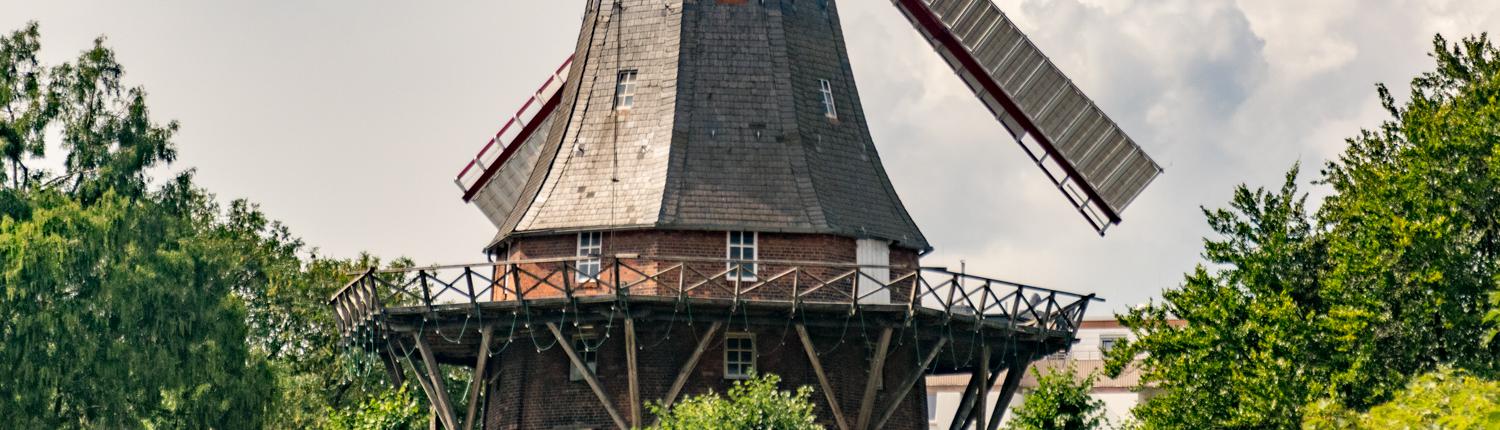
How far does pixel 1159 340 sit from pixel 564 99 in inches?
460

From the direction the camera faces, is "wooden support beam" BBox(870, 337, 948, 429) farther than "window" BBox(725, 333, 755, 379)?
No

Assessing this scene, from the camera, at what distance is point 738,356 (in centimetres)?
3756

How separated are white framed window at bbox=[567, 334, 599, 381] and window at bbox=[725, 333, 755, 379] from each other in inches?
86.7

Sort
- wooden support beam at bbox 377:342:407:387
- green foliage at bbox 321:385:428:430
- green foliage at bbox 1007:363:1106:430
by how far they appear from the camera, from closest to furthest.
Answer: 1. green foliage at bbox 1007:363:1106:430
2. wooden support beam at bbox 377:342:407:387
3. green foliage at bbox 321:385:428:430

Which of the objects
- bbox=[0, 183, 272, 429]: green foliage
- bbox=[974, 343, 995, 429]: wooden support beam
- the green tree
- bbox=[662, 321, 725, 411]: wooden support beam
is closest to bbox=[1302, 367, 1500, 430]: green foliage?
the green tree

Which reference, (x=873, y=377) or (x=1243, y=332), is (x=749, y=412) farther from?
(x=1243, y=332)

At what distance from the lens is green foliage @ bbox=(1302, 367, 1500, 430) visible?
24.8 metres

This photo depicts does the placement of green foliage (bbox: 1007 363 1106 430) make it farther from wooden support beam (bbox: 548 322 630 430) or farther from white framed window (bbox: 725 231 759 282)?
wooden support beam (bbox: 548 322 630 430)

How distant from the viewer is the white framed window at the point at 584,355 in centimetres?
3731

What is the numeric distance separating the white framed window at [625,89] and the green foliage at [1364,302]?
31.4 ft

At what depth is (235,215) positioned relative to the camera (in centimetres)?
Answer: 5428

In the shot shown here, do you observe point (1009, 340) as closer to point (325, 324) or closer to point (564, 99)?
point (564, 99)

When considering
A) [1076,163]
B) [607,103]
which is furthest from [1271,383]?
[607,103]

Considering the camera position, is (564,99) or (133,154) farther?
(133,154)
